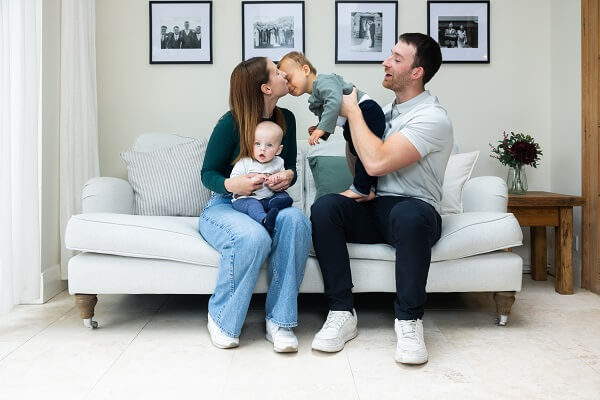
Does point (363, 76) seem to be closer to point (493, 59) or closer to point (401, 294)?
point (493, 59)

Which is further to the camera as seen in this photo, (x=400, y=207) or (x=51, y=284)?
(x=51, y=284)

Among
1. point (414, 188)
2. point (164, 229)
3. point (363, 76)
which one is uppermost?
point (363, 76)

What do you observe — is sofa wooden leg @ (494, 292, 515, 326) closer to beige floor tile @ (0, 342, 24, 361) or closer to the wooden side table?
the wooden side table

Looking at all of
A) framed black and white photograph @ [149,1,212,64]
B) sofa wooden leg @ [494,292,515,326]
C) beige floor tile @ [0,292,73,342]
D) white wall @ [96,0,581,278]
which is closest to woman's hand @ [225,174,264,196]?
beige floor tile @ [0,292,73,342]

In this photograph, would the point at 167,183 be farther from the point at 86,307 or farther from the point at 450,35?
the point at 450,35

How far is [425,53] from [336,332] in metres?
1.17

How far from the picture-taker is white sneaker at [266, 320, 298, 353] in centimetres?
226

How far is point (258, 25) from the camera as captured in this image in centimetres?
383

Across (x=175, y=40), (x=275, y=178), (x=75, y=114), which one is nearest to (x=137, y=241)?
(x=275, y=178)

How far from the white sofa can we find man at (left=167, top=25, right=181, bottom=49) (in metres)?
1.57

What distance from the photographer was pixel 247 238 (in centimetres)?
230

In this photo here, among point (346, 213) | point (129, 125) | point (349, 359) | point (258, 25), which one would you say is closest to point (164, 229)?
point (346, 213)

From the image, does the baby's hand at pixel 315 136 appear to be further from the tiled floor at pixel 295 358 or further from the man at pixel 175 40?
the man at pixel 175 40

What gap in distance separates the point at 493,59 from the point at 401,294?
7.29ft
